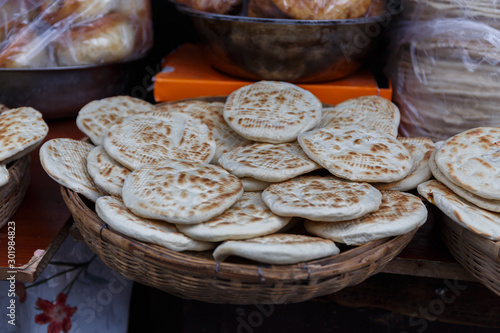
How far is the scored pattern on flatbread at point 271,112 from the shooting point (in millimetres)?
1381

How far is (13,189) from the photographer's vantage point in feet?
4.33

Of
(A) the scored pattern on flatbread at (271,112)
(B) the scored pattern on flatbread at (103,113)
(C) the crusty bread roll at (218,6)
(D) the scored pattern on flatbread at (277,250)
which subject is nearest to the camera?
(D) the scored pattern on flatbread at (277,250)

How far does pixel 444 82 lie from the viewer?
5.30ft

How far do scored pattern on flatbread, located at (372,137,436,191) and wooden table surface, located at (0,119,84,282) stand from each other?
946 millimetres

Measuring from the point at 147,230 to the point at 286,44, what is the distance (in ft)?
2.85

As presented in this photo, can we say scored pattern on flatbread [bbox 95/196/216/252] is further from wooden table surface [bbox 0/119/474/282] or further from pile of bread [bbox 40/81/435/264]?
wooden table surface [bbox 0/119/474/282]

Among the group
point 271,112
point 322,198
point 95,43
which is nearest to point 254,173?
point 322,198

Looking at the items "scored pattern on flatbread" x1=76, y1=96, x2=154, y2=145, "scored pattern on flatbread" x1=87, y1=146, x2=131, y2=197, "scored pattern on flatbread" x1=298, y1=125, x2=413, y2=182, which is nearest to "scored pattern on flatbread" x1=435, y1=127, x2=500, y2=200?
"scored pattern on flatbread" x1=298, y1=125, x2=413, y2=182

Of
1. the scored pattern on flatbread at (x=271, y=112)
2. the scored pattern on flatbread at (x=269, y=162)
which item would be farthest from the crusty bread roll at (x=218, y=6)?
the scored pattern on flatbread at (x=269, y=162)

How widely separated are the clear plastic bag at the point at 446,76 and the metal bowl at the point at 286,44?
15cm

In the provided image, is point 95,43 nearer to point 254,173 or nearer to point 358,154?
point 254,173

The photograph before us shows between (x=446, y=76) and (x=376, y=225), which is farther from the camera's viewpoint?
(x=446, y=76)

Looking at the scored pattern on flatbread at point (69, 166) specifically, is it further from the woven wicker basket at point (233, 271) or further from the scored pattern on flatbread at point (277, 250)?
the scored pattern on flatbread at point (277, 250)

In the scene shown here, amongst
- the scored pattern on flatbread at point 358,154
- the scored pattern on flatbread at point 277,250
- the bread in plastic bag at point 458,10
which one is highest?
the bread in plastic bag at point 458,10
